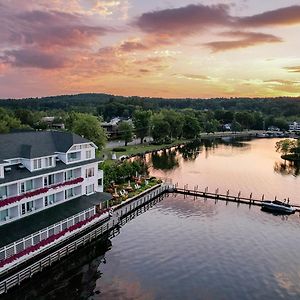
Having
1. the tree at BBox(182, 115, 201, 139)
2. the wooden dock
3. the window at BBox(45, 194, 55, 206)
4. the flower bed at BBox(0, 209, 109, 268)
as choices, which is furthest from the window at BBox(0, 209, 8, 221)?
the tree at BBox(182, 115, 201, 139)

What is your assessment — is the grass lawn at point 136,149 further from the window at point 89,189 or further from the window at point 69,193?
the window at point 69,193

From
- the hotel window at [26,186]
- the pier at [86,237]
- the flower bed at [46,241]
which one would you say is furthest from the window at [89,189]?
the hotel window at [26,186]

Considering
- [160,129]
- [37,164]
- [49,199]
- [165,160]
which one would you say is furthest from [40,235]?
[160,129]

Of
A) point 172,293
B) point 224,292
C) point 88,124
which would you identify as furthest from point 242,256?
point 88,124

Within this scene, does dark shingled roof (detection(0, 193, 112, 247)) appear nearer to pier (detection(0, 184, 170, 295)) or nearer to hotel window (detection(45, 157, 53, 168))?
pier (detection(0, 184, 170, 295))

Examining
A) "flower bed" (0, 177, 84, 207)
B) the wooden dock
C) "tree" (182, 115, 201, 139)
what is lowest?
the wooden dock

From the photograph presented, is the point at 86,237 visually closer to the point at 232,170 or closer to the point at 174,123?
the point at 232,170
